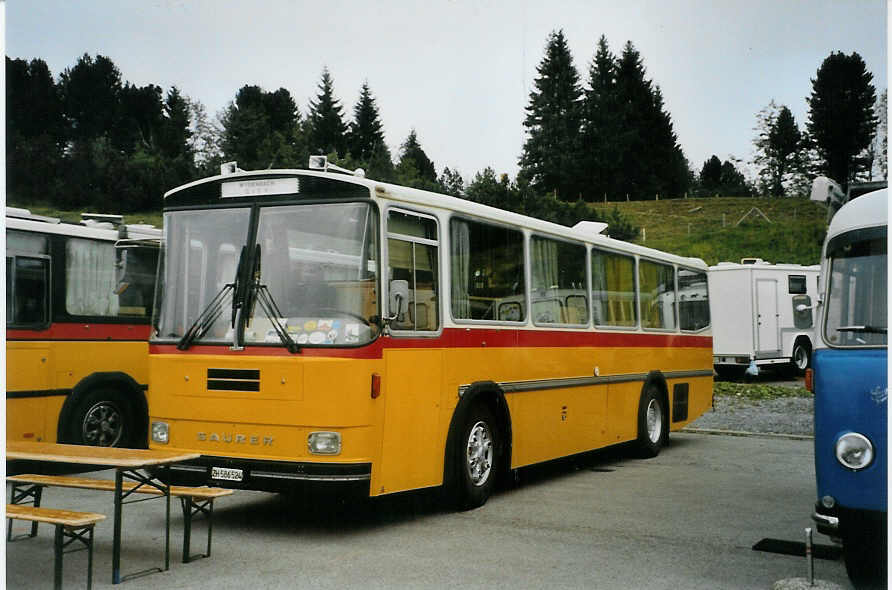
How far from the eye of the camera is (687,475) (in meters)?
11.7

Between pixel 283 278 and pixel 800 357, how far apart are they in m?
22.2

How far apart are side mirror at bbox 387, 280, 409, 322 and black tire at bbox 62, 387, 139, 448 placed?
5.02 meters

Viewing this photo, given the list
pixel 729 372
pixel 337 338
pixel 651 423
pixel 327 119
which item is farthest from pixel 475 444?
pixel 327 119

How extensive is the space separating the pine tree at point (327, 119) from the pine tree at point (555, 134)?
2308 cm

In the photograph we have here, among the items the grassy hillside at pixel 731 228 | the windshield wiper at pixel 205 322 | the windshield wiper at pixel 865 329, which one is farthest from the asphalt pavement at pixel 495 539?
Answer: the grassy hillside at pixel 731 228

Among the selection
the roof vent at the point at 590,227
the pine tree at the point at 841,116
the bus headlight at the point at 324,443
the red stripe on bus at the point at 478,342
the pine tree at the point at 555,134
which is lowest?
the bus headlight at the point at 324,443

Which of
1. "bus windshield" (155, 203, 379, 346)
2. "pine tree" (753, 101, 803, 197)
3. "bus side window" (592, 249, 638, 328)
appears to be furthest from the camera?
"pine tree" (753, 101, 803, 197)

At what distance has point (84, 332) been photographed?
11.4 meters

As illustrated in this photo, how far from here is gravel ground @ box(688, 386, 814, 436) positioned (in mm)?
16531

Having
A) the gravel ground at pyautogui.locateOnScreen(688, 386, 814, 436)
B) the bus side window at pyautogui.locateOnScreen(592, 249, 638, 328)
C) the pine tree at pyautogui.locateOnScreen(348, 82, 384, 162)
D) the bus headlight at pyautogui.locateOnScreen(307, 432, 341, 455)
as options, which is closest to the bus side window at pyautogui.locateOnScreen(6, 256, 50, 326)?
the bus headlight at pyautogui.locateOnScreen(307, 432, 341, 455)

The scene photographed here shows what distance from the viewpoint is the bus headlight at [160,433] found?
826 centimetres

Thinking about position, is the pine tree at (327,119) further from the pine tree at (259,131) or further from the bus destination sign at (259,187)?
the bus destination sign at (259,187)

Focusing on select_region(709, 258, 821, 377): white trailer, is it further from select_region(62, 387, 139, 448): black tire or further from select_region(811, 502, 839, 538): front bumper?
select_region(811, 502, 839, 538): front bumper

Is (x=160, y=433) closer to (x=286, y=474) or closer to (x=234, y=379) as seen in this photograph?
(x=234, y=379)
